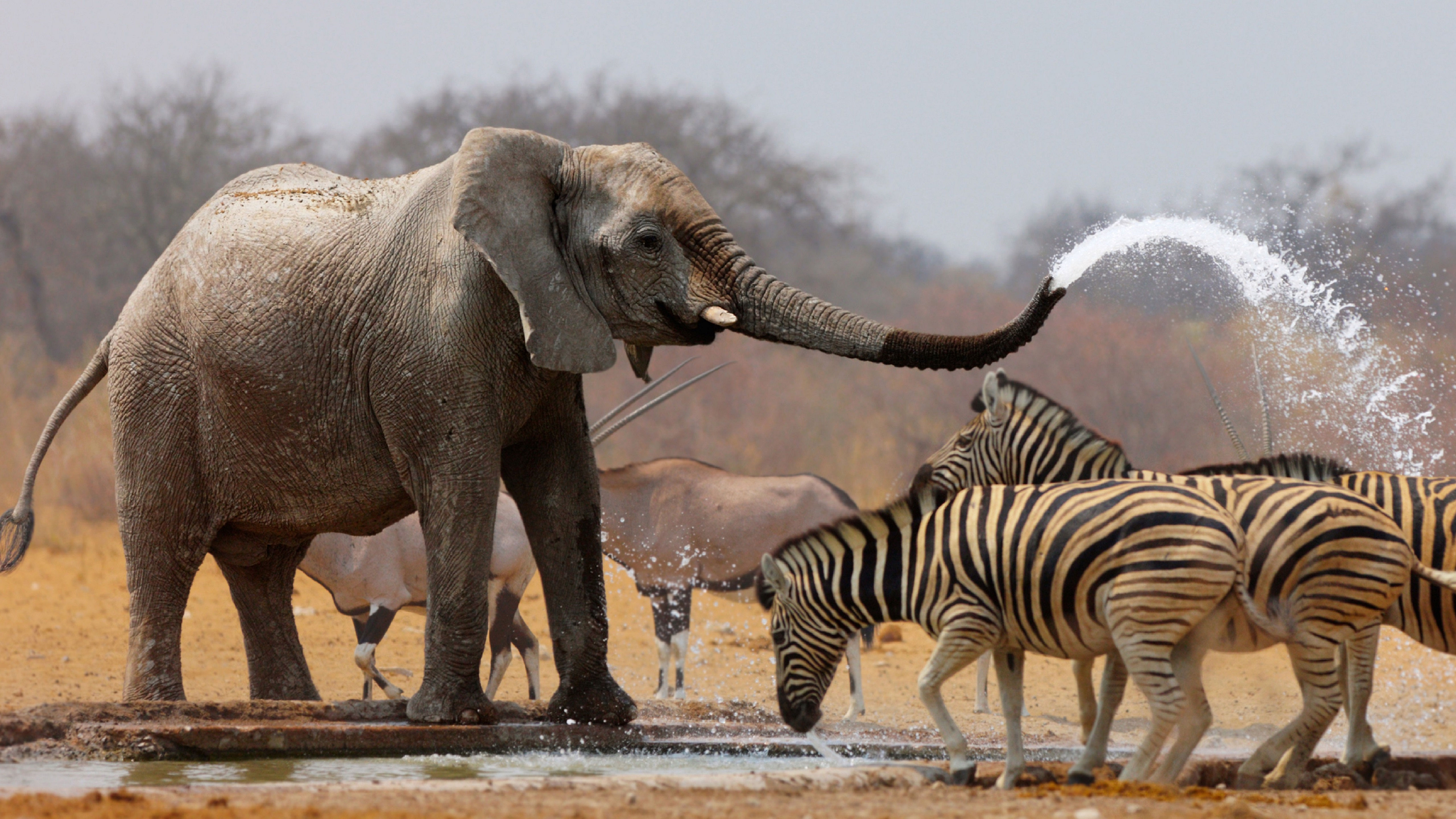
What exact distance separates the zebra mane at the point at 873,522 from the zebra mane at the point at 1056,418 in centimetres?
145

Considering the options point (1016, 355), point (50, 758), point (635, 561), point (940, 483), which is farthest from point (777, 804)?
point (1016, 355)

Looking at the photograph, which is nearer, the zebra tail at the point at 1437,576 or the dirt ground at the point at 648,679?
the dirt ground at the point at 648,679

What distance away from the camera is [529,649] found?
35.9 ft

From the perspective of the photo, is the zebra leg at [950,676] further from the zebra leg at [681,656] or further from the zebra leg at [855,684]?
the zebra leg at [681,656]

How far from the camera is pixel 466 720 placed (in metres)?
6.54

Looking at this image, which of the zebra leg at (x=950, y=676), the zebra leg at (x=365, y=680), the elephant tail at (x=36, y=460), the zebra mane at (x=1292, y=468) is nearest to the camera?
the zebra leg at (x=950, y=676)

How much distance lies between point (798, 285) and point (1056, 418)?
82.4 feet

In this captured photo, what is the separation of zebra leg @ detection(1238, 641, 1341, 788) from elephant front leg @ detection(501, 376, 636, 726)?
2689 millimetres

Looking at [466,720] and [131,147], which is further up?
[131,147]

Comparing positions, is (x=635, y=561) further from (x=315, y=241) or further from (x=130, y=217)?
(x=130, y=217)

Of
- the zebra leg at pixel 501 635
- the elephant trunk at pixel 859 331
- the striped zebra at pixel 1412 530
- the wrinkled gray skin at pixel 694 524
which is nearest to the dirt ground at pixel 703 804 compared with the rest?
the striped zebra at pixel 1412 530

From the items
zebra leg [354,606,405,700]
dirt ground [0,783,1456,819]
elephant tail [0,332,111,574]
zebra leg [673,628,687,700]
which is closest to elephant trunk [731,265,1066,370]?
dirt ground [0,783,1456,819]

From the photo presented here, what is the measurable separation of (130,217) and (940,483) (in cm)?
2570

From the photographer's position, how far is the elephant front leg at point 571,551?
7027 mm
